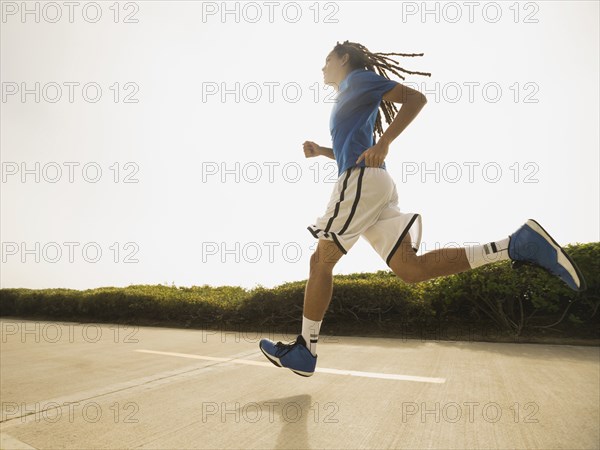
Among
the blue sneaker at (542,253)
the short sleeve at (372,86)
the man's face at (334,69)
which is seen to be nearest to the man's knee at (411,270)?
the blue sneaker at (542,253)

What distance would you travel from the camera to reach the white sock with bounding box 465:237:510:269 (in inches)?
77.1

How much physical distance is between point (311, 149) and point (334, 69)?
49 centimetres

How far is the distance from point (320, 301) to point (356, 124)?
0.96 metres

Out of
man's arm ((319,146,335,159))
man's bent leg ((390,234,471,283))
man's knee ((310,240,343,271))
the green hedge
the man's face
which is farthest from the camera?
the green hedge

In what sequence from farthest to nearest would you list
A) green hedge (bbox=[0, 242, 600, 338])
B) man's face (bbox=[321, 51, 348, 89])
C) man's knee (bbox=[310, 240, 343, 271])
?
green hedge (bbox=[0, 242, 600, 338]) → man's face (bbox=[321, 51, 348, 89]) → man's knee (bbox=[310, 240, 343, 271])

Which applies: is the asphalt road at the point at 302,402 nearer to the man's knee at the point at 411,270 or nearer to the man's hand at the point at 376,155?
the man's knee at the point at 411,270

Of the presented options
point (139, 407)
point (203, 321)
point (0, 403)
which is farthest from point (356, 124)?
point (203, 321)

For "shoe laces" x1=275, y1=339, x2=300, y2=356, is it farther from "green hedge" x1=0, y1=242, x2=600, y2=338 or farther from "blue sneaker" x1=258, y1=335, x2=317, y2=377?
"green hedge" x1=0, y1=242, x2=600, y2=338

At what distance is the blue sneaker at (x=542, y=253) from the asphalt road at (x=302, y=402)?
65cm

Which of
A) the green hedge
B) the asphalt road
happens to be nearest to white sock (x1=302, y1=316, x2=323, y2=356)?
the asphalt road

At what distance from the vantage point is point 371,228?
2100 millimetres

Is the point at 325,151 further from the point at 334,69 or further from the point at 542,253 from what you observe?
the point at 542,253

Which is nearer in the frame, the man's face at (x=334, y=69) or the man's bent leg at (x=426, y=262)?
the man's bent leg at (x=426, y=262)

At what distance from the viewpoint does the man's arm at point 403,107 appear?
6.32 ft
